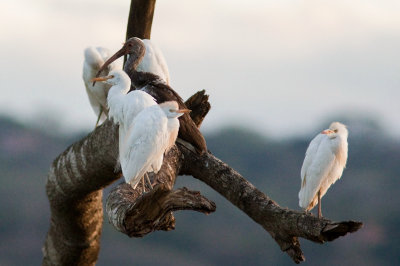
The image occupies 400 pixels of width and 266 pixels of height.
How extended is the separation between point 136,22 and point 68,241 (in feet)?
8.44

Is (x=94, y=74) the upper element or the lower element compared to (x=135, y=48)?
lower

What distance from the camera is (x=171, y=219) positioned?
23.3 feet

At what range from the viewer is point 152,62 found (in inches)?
380

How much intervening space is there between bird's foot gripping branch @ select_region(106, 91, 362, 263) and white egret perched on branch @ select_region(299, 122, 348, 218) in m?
0.89

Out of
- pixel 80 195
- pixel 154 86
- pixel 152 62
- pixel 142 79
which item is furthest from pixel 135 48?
pixel 80 195

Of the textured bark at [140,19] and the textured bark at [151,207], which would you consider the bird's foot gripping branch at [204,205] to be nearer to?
the textured bark at [151,207]

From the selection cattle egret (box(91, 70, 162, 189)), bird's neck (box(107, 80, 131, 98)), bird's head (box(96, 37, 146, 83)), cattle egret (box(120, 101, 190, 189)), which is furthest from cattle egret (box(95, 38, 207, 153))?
cattle egret (box(120, 101, 190, 189))

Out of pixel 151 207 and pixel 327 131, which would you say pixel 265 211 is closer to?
pixel 151 207

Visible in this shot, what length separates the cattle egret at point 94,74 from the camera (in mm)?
10938

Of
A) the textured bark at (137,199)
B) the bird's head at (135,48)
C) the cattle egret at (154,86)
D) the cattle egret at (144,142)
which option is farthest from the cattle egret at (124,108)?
the bird's head at (135,48)

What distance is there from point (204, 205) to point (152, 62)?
3.72 metres

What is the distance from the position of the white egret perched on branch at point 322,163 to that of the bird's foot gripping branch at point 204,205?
89 centimetres

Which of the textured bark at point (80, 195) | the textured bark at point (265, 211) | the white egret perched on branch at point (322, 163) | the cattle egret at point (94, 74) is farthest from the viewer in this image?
the cattle egret at point (94, 74)

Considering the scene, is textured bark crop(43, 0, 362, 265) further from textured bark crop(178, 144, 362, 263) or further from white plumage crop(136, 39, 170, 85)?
white plumage crop(136, 39, 170, 85)
